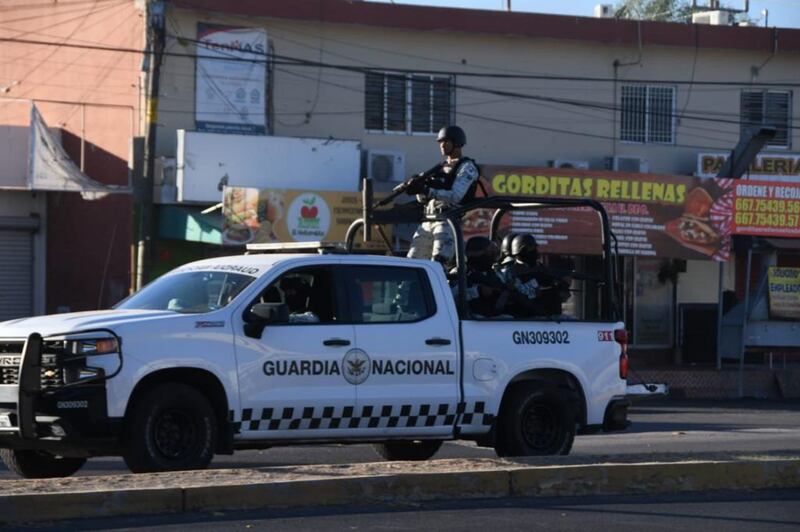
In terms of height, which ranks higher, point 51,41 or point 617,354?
point 51,41

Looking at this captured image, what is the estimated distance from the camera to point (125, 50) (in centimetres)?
2641

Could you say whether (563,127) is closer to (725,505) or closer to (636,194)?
(636,194)

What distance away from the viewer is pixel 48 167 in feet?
82.1

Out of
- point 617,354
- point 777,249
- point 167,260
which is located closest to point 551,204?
point 617,354

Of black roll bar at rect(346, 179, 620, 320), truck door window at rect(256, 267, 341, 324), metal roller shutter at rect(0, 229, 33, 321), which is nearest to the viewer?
truck door window at rect(256, 267, 341, 324)

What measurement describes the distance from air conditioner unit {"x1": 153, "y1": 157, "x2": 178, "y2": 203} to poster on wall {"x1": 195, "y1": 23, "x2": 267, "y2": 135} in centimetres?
116

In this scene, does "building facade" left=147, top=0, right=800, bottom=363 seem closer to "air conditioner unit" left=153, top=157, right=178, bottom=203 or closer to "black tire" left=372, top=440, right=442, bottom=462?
"air conditioner unit" left=153, top=157, right=178, bottom=203

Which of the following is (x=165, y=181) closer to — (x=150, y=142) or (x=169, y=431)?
(x=150, y=142)

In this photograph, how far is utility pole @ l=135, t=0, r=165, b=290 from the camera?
2367cm

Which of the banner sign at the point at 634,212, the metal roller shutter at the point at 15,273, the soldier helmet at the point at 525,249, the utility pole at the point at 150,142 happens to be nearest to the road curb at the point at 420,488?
the soldier helmet at the point at 525,249

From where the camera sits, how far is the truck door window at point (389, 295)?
10.2 meters

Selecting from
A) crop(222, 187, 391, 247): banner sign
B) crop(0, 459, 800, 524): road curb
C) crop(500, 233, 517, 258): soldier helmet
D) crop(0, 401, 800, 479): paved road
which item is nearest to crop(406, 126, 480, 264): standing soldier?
crop(500, 233, 517, 258): soldier helmet

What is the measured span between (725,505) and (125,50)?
1968cm

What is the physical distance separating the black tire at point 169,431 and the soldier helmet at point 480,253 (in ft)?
10.6
